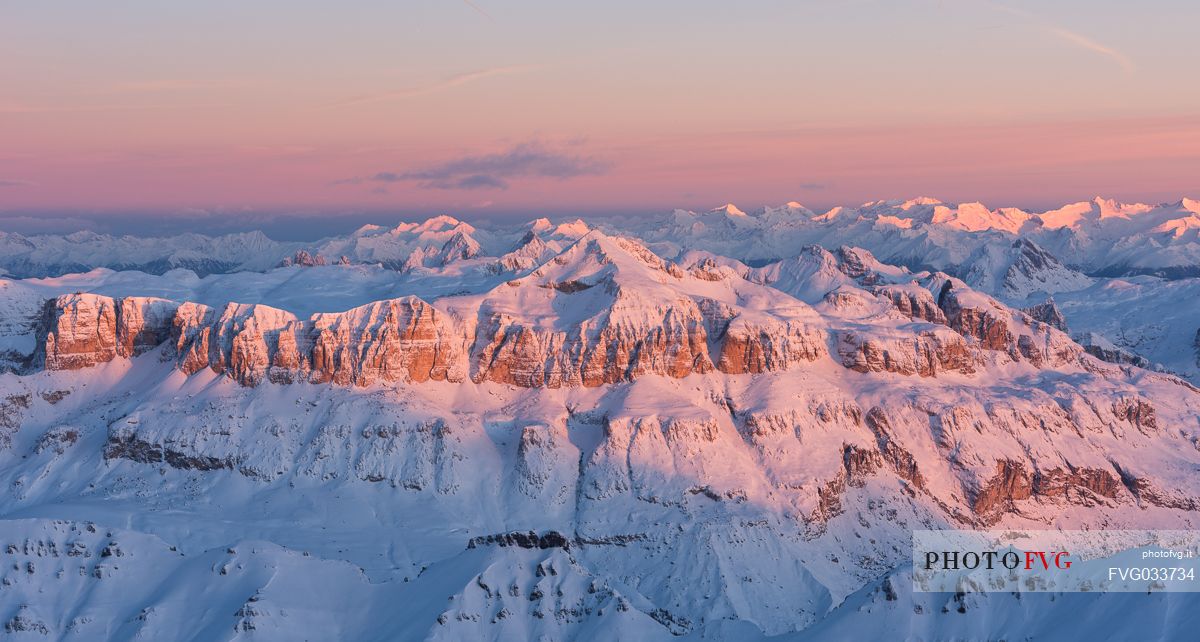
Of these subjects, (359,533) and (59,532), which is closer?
(59,532)

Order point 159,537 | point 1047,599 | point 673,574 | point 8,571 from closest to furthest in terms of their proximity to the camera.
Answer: point 1047,599 < point 8,571 < point 159,537 < point 673,574

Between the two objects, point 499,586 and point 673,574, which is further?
point 673,574

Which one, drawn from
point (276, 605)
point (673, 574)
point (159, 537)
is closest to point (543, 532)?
point (673, 574)

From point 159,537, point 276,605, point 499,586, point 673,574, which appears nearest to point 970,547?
point 673,574

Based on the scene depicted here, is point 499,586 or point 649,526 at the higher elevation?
point 499,586

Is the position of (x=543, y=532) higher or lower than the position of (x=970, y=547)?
higher

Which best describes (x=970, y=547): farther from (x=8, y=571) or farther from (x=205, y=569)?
(x=8, y=571)

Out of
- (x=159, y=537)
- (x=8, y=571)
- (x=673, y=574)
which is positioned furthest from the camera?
(x=673, y=574)

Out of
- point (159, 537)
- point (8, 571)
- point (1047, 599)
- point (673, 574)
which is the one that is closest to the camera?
point (1047, 599)

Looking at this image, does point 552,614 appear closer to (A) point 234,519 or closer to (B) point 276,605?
(B) point 276,605
